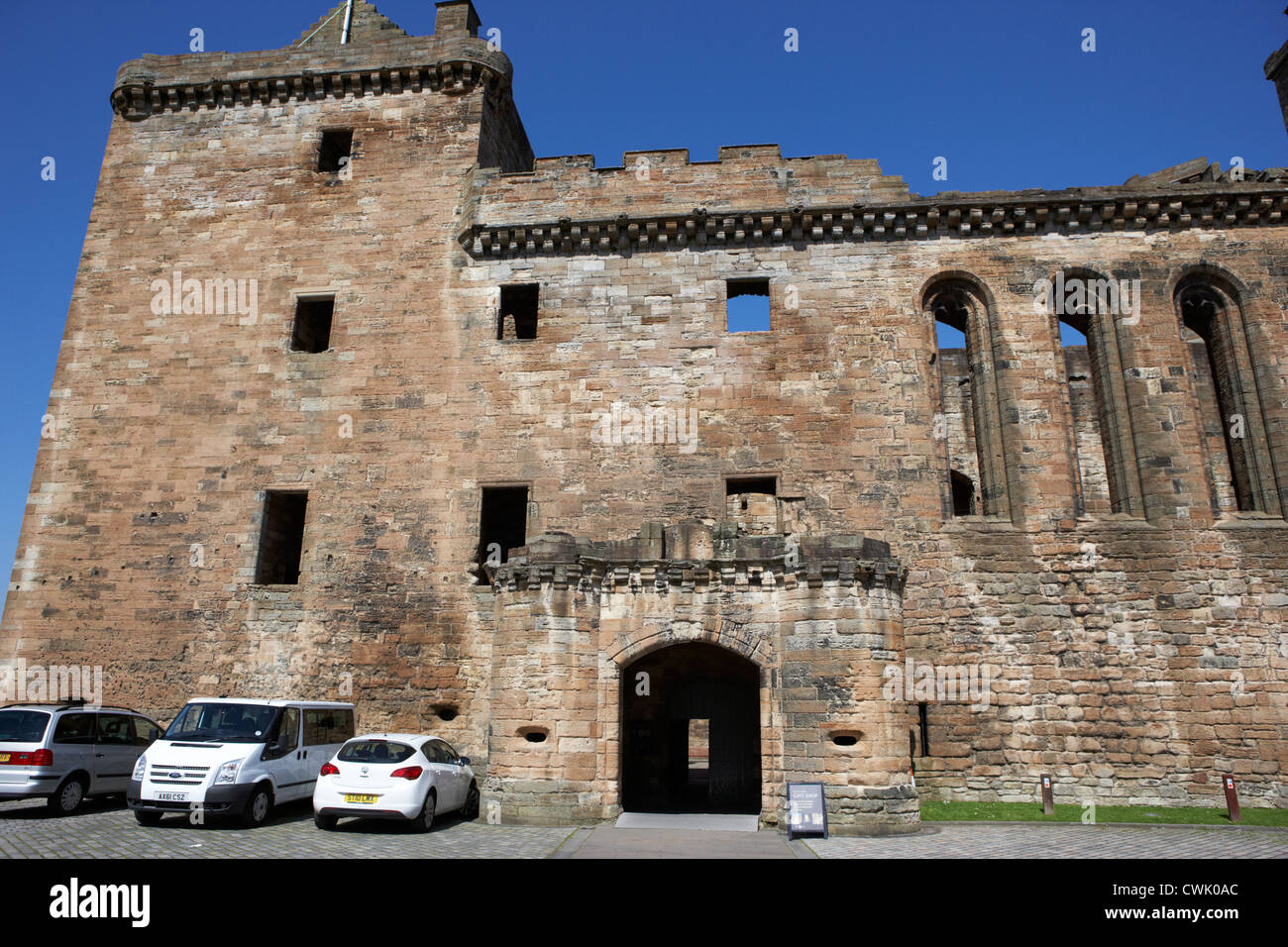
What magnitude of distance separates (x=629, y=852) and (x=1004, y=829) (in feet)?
19.9

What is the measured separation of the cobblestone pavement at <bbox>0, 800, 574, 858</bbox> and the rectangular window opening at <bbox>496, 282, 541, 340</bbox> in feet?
34.4

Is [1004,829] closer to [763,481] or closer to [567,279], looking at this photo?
[763,481]

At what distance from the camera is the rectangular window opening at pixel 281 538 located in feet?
56.2

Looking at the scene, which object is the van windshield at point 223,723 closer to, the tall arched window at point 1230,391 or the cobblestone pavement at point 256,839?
the cobblestone pavement at point 256,839

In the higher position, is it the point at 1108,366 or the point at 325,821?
the point at 1108,366

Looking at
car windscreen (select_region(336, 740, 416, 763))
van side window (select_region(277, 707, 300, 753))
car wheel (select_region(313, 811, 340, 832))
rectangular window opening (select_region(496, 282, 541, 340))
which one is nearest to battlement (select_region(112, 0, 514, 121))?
rectangular window opening (select_region(496, 282, 541, 340))

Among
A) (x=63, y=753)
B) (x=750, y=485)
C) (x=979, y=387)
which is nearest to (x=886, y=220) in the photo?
(x=979, y=387)

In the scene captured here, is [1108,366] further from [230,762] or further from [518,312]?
[230,762]

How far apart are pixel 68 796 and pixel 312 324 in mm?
11079

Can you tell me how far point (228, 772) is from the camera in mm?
10617

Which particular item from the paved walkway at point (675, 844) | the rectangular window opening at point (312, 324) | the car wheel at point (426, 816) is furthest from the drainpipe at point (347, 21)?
the paved walkway at point (675, 844)

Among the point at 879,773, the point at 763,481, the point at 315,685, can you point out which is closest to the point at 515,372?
the point at 763,481

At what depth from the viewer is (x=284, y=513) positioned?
18.0m

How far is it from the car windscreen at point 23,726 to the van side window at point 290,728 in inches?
131
